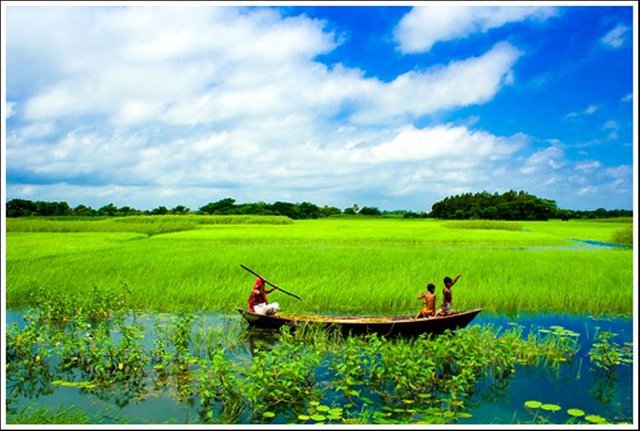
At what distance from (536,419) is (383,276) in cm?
756

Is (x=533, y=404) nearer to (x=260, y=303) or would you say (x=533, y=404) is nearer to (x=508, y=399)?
(x=508, y=399)


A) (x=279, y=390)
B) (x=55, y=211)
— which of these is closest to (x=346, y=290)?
(x=279, y=390)

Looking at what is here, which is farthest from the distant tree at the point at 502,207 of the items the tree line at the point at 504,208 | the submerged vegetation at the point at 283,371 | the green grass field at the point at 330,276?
the submerged vegetation at the point at 283,371

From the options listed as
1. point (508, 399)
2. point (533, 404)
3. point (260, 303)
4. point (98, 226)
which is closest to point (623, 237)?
point (260, 303)

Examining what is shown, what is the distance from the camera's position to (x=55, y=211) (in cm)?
4581

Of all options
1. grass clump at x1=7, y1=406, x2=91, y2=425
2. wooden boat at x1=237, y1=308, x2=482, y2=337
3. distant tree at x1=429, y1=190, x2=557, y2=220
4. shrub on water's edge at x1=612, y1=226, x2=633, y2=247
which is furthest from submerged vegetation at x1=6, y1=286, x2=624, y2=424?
distant tree at x1=429, y1=190, x2=557, y2=220

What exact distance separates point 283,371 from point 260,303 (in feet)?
10.0

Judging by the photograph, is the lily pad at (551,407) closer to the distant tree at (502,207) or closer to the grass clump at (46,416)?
the grass clump at (46,416)

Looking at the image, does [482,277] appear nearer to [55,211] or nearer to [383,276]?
[383,276]

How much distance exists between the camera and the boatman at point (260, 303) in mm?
8805

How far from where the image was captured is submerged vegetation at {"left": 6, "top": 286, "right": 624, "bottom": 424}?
5.86m

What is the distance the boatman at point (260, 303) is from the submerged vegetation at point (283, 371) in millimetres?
405

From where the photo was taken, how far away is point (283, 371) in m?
6.08

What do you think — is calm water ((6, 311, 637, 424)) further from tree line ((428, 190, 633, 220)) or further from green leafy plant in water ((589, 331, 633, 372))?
tree line ((428, 190, 633, 220))
